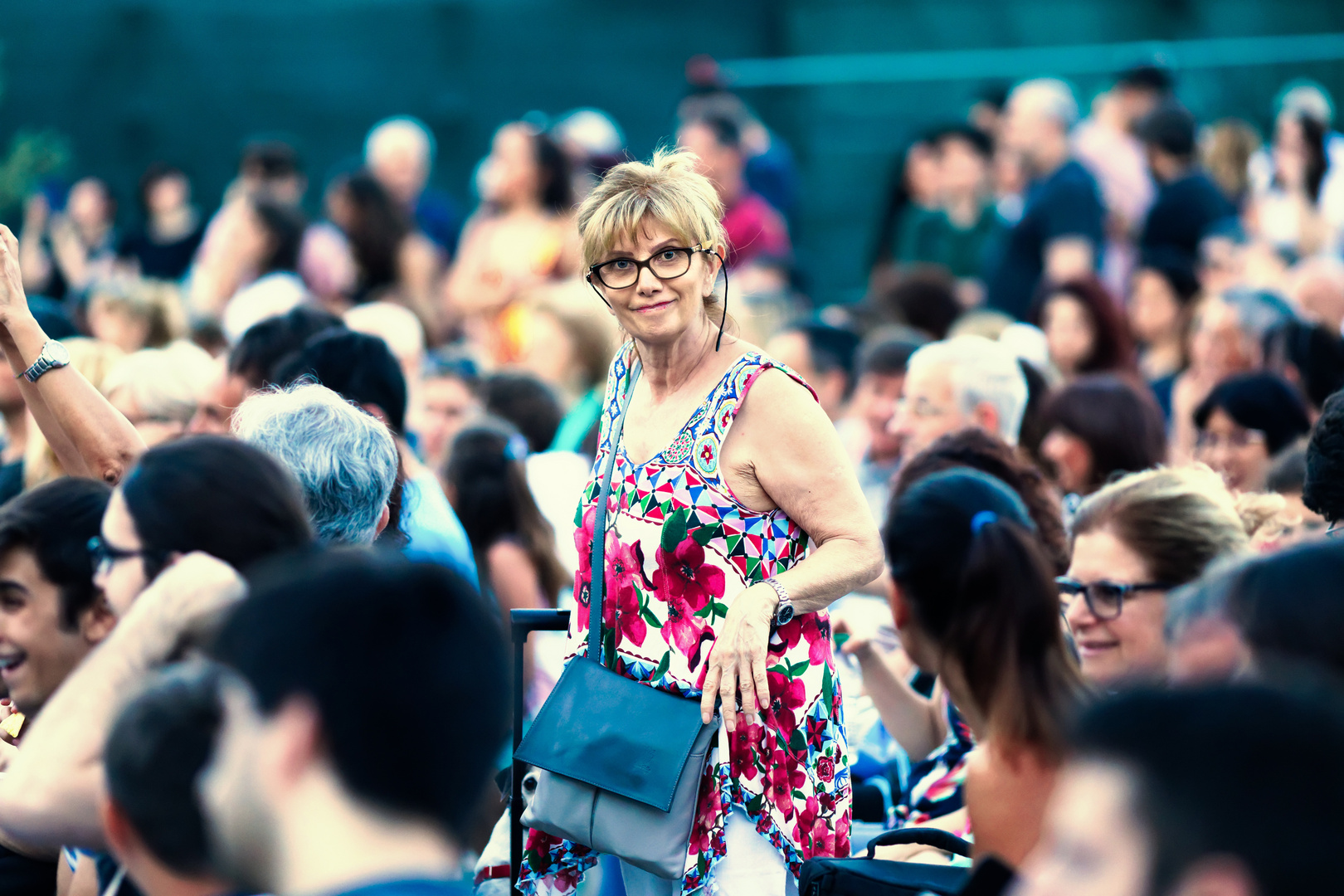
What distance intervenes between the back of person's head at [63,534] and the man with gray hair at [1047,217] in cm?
611

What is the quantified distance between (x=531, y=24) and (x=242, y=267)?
5025 millimetres

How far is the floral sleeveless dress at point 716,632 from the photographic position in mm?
2838

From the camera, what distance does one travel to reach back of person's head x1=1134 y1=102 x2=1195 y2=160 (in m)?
8.62

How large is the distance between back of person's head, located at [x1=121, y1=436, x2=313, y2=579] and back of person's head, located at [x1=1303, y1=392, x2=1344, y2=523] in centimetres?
198

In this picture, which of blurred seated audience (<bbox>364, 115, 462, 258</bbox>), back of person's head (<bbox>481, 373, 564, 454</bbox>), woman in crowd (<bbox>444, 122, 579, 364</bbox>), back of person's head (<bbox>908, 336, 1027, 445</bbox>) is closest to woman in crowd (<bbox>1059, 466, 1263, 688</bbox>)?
back of person's head (<bbox>908, 336, 1027, 445</bbox>)

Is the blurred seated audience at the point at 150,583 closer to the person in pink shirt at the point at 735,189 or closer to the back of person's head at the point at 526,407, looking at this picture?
the back of person's head at the point at 526,407

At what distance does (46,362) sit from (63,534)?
0.65 metres

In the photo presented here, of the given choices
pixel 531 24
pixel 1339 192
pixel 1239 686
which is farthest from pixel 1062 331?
pixel 531 24

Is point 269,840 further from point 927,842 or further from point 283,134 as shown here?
point 283,134

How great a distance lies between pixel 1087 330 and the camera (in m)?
6.40

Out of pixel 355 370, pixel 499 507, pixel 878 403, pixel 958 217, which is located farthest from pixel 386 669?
pixel 958 217

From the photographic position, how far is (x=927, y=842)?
272cm

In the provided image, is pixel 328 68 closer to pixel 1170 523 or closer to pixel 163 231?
pixel 163 231

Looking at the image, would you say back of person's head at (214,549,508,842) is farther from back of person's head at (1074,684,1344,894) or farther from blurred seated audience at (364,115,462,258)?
blurred seated audience at (364,115,462,258)
